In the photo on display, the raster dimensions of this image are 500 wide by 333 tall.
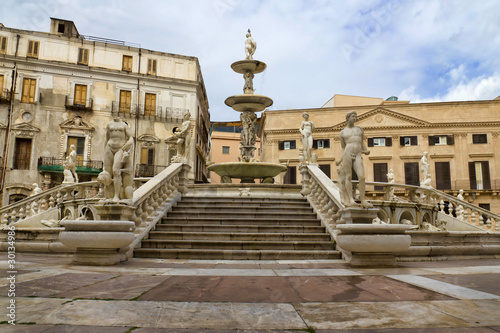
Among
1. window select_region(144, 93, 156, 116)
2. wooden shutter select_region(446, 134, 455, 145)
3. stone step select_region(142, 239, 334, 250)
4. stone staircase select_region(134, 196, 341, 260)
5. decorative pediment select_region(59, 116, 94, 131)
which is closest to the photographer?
stone staircase select_region(134, 196, 341, 260)

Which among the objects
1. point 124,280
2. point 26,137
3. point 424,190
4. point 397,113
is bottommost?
point 124,280

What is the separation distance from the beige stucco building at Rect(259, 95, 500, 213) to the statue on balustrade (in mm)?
28153

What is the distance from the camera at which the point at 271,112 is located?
3853cm

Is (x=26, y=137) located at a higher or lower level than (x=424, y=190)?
higher

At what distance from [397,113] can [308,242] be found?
3232 cm

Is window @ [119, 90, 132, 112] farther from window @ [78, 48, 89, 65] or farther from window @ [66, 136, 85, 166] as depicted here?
window @ [66, 136, 85, 166]

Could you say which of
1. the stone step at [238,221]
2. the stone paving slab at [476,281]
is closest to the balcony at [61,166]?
the stone step at [238,221]

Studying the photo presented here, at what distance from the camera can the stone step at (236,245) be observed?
7906 mm

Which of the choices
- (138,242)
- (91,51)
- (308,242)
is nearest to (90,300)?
(138,242)

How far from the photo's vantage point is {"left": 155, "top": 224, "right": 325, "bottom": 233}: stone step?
354 inches

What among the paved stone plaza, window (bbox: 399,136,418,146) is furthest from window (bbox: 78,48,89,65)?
window (bbox: 399,136,418,146)

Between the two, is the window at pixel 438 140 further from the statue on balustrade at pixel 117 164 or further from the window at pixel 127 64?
the statue on balustrade at pixel 117 164

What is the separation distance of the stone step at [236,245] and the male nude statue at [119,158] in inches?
48.9

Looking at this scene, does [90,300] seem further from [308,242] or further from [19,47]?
[19,47]
